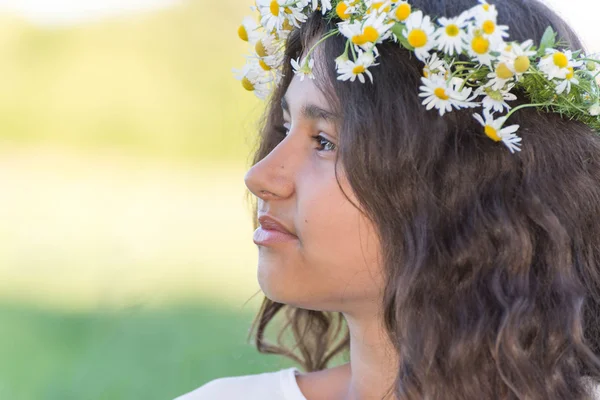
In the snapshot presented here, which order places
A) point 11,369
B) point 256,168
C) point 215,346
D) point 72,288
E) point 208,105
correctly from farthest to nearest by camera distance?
point 208,105, point 72,288, point 215,346, point 11,369, point 256,168

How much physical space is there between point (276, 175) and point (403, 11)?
462 mm

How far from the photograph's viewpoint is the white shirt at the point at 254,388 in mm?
2258

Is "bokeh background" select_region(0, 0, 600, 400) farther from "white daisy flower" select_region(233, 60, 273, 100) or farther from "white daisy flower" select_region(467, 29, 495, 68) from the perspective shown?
"white daisy flower" select_region(467, 29, 495, 68)

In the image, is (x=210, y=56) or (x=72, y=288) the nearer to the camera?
(x=72, y=288)

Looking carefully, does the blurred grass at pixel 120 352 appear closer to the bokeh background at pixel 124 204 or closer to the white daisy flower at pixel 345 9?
the bokeh background at pixel 124 204

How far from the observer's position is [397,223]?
6.26ft

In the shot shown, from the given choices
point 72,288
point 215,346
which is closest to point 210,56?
point 72,288

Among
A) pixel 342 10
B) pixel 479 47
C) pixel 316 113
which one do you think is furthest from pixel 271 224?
pixel 479 47

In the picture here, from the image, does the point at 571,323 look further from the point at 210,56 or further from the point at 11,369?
the point at 210,56

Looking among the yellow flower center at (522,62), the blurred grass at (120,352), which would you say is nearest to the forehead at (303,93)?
the yellow flower center at (522,62)

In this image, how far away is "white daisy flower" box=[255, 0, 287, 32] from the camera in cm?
210

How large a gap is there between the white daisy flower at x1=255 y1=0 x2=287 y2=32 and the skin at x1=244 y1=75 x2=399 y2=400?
7.7 inches

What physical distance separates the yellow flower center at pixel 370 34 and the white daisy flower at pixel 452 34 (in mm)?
134

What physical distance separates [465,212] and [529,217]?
0.46ft
